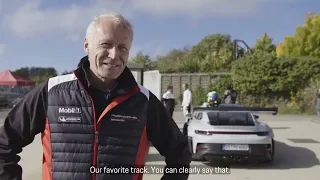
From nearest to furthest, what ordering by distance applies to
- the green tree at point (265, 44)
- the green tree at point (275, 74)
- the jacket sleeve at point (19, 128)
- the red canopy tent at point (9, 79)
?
the jacket sleeve at point (19, 128) → the green tree at point (275, 74) → the red canopy tent at point (9, 79) → the green tree at point (265, 44)

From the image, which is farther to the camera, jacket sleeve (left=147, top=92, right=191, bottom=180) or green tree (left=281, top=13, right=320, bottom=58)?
green tree (left=281, top=13, right=320, bottom=58)

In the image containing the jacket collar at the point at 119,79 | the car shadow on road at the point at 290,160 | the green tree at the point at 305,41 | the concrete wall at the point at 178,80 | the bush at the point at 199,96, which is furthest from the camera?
the green tree at the point at 305,41

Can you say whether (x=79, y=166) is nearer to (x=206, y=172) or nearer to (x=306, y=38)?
(x=206, y=172)

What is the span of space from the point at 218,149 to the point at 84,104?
20.8ft

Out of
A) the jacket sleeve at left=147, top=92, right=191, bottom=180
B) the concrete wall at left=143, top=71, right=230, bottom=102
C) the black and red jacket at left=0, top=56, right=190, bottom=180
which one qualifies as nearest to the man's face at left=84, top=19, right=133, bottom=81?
the black and red jacket at left=0, top=56, right=190, bottom=180

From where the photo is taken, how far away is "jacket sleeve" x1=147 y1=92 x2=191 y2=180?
226 cm

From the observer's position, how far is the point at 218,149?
26.7 ft

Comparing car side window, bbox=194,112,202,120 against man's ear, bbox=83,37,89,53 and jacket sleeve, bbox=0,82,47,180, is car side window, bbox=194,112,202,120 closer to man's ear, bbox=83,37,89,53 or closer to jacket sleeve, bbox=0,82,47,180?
man's ear, bbox=83,37,89,53

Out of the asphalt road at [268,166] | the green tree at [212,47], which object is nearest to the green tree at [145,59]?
the green tree at [212,47]

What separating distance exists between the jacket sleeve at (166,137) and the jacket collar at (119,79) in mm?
151

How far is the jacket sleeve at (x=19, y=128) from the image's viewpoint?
6.73ft

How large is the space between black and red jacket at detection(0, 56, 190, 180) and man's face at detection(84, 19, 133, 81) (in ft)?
0.42

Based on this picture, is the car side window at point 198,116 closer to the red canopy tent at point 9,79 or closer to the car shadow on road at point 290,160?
the car shadow on road at point 290,160

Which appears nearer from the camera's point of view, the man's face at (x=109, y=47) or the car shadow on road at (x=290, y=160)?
the man's face at (x=109, y=47)
